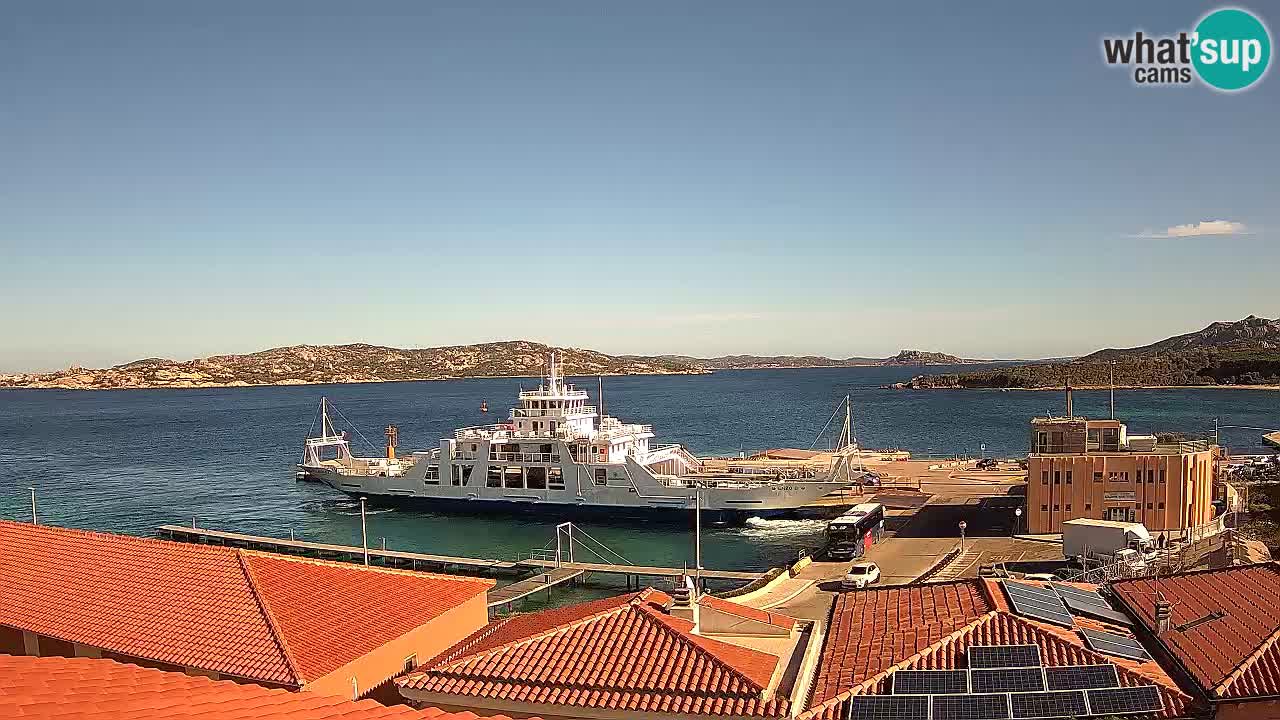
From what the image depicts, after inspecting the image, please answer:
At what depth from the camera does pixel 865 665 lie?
41.0 ft

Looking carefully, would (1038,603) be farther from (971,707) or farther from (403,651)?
(403,651)

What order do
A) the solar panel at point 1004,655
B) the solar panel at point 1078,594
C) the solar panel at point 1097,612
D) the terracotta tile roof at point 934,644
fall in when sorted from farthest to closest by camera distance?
1. the solar panel at point 1078,594
2. the solar panel at point 1097,612
3. the solar panel at point 1004,655
4. the terracotta tile roof at point 934,644

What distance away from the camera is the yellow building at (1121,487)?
35000 mm

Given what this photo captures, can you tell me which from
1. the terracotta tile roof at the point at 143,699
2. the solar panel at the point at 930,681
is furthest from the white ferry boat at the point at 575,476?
the terracotta tile roof at the point at 143,699

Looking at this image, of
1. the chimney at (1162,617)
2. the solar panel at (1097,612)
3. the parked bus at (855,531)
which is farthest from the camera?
the parked bus at (855,531)

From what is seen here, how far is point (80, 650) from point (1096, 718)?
14.0 metres

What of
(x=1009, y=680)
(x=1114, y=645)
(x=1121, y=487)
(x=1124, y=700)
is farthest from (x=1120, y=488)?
(x=1009, y=680)

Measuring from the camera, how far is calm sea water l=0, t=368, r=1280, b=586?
4897cm

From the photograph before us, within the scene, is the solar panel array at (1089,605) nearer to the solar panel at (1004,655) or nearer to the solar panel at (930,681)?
the solar panel at (1004,655)

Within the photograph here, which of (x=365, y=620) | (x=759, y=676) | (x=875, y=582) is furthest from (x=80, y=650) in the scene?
(x=875, y=582)

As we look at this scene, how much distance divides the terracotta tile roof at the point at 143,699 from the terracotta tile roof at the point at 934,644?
5.90m

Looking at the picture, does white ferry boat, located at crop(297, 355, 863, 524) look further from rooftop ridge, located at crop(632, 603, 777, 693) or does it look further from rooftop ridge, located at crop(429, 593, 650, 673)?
rooftop ridge, located at crop(632, 603, 777, 693)

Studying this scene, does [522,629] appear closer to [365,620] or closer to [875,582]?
[365,620]

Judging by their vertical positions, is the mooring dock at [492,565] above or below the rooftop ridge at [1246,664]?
below
